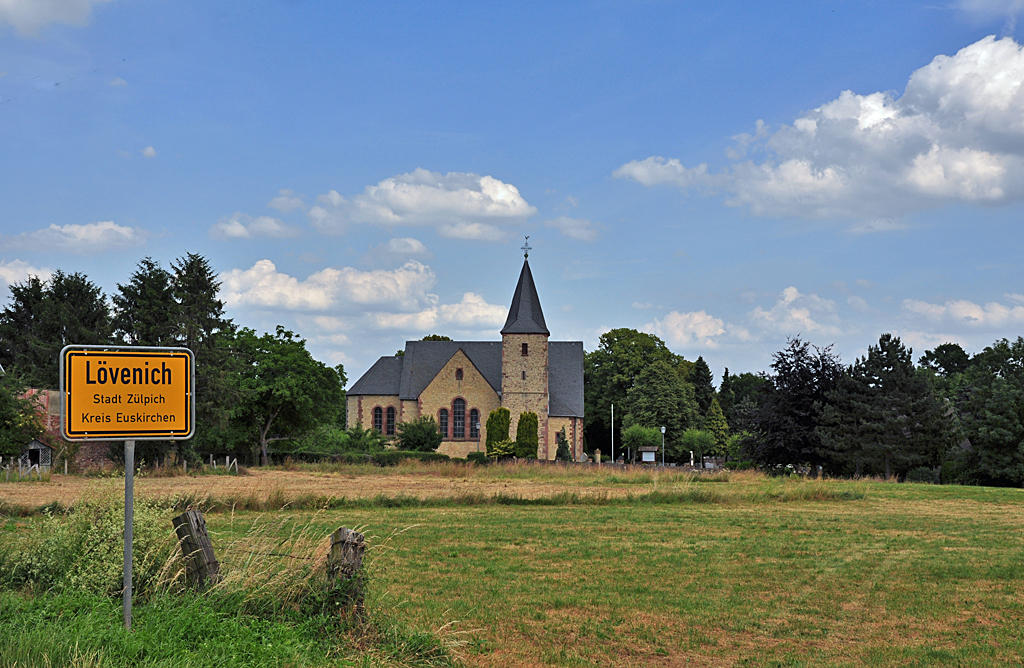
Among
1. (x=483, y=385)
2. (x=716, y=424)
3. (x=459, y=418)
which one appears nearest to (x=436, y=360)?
(x=483, y=385)

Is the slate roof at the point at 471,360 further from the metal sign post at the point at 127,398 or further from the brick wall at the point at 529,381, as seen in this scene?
the metal sign post at the point at 127,398

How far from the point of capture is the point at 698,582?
11.2m

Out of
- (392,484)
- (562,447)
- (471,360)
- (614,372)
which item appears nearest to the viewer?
(392,484)

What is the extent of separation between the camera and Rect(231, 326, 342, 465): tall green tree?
48.3m

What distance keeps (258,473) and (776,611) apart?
35626 millimetres

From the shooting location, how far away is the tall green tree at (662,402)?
7262 centimetres

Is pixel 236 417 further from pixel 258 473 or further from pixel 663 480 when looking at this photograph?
pixel 663 480

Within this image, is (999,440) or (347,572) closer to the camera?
(347,572)

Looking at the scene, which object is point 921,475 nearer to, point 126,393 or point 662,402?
point 662,402

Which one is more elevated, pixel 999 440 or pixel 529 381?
pixel 529 381

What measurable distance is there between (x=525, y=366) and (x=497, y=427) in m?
5.09

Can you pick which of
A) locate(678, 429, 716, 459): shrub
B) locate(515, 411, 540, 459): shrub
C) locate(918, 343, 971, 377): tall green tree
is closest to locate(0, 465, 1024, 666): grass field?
locate(515, 411, 540, 459): shrub

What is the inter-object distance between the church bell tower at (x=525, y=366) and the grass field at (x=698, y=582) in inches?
1493

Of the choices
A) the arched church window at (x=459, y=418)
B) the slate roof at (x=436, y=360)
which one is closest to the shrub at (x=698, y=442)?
the slate roof at (x=436, y=360)
